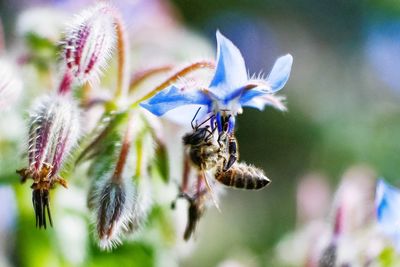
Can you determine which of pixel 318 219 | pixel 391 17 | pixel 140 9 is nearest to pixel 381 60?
pixel 391 17

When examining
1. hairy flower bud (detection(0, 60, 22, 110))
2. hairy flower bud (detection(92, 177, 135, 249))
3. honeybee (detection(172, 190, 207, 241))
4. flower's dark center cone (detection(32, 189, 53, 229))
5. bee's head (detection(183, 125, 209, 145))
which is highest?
bee's head (detection(183, 125, 209, 145))

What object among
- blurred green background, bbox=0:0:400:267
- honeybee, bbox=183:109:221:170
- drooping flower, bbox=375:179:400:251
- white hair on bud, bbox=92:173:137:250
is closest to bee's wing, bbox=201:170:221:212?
honeybee, bbox=183:109:221:170

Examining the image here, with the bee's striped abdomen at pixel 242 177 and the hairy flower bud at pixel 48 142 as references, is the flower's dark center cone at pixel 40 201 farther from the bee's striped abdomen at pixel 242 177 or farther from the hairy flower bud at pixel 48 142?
the bee's striped abdomen at pixel 242 177

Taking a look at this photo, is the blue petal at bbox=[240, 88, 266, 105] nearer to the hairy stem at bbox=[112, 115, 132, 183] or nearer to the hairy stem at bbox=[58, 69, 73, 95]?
the hairy stem at bbox=[112, 115, 132, 183]

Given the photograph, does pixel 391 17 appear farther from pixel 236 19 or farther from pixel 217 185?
pixel 217 185

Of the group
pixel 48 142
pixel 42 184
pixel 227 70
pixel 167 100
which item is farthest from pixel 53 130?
pixel 227 70

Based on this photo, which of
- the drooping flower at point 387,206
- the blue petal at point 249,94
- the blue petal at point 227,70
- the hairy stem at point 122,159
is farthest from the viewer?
the drooping flower at point 387,206

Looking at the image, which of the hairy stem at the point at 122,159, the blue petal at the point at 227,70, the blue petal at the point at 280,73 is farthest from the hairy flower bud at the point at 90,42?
the blue petal at the point at 280,73
